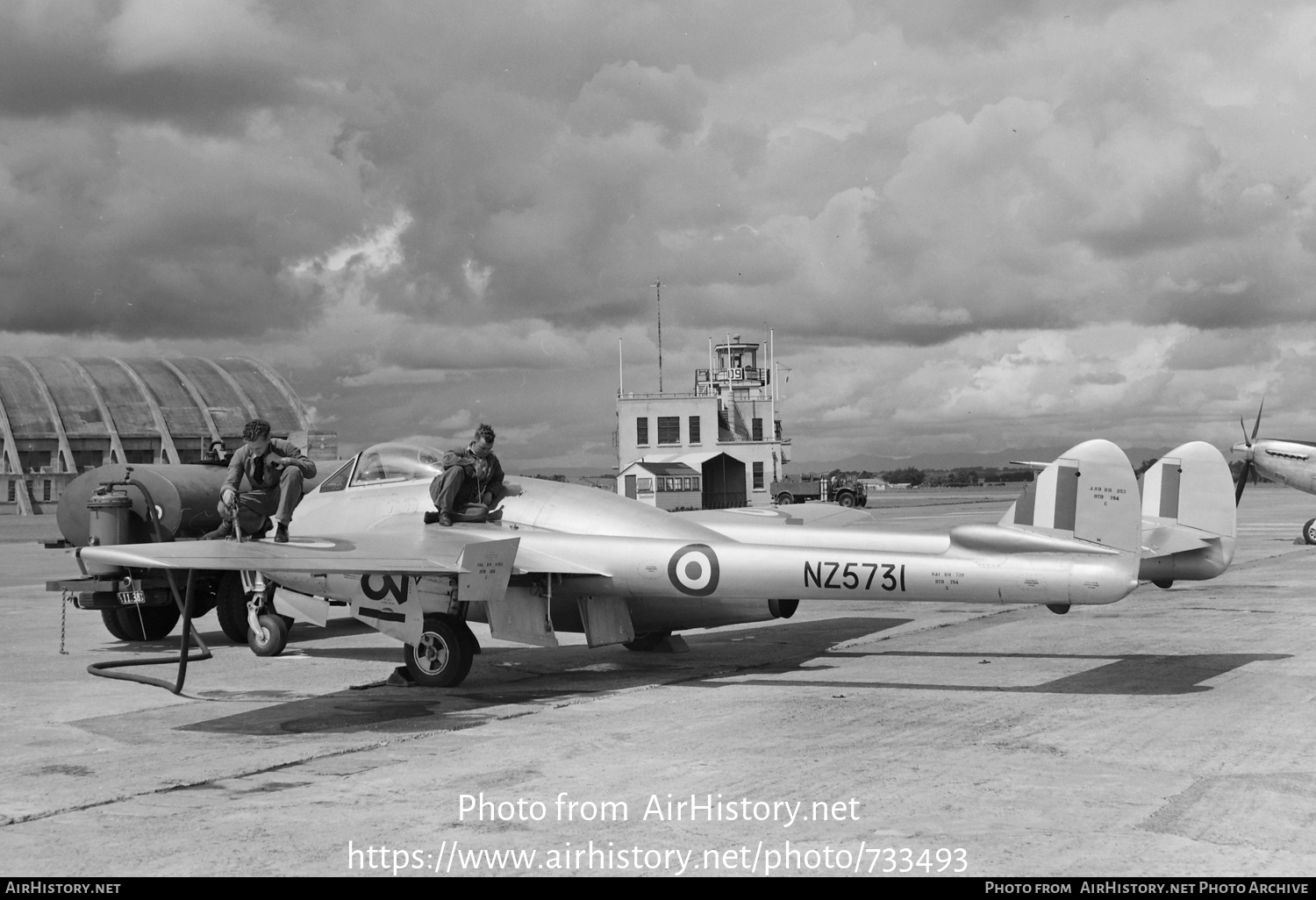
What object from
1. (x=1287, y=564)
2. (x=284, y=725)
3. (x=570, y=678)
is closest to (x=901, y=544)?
(x=570, y=678)

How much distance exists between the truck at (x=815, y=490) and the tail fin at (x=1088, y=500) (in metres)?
53.1

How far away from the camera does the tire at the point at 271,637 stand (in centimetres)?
1266

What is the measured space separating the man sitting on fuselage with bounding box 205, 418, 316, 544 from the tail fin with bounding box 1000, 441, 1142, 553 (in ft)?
25.7

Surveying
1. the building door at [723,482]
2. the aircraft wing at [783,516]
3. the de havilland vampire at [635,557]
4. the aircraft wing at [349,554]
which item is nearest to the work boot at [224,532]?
the de havilland vampire at [635,557]

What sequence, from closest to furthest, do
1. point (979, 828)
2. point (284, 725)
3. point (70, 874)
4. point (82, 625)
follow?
point (70, 874) < point (979, 828) < point (284, 725) < point (82, 625)

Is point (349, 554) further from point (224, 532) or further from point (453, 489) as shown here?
point (224, 532)

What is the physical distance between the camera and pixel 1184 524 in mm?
12281

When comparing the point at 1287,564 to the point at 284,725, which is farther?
the point at 1287,564

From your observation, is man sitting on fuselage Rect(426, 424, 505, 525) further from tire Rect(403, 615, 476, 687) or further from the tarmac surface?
the tarmac surface

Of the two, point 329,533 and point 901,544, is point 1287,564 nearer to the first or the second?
point 901,544

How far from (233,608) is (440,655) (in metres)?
4.67

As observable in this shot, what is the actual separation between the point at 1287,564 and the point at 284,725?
21872 mm

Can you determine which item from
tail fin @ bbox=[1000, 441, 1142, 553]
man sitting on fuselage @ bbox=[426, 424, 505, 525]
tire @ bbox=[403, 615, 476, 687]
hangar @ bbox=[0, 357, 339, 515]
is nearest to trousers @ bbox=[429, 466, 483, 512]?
man sitting on fuselage @ bbox=[426, 424, 505, 525]

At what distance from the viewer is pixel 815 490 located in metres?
63.6
